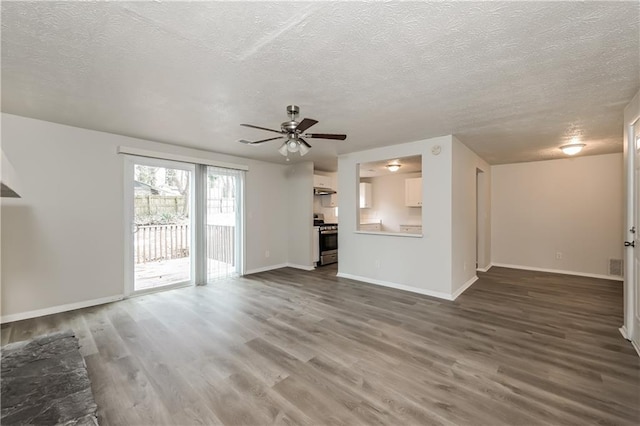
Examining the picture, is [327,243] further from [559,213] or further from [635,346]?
[559,213]

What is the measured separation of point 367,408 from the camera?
1723mm

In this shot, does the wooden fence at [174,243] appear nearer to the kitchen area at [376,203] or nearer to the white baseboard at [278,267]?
the white baseboard at [278,267]

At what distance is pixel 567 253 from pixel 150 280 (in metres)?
7.95

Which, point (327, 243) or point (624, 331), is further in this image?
point (327, 243)

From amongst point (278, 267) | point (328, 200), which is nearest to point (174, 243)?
point (278, 267)

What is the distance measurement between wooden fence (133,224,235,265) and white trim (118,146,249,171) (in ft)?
3.77

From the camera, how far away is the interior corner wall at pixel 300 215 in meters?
5.84

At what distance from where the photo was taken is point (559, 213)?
213 inches

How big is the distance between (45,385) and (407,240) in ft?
13.8

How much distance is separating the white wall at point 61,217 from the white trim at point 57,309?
28 mm

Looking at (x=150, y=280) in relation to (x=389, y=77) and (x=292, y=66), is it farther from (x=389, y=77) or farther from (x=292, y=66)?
(x=389, y=77)

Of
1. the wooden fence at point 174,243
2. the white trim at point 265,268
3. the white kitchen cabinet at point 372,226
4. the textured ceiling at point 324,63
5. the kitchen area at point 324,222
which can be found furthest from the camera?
the white kitchen cabinet at point 372,226

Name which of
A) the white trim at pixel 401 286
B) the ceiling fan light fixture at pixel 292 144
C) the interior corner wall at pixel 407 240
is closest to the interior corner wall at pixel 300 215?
the interior corner wall at pixel 407 240

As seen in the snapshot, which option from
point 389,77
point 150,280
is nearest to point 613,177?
point 389,77
